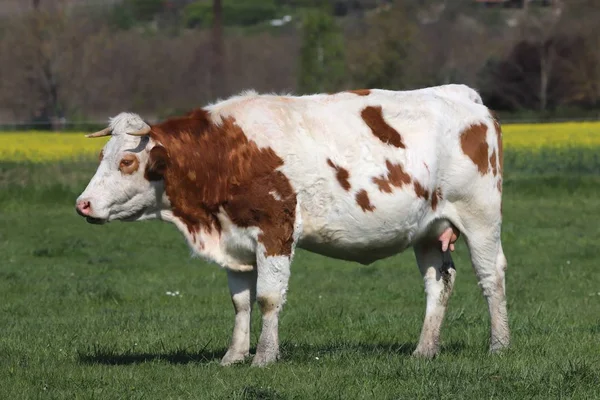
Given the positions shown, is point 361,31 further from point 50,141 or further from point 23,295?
point 23,295

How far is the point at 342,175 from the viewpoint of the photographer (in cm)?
883

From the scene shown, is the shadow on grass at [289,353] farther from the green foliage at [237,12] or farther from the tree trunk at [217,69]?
the green foliage at [237,12]

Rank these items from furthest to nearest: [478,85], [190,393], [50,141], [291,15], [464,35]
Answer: [291,15] < [464,35] < [478,85] < [50,141] < [190,393]

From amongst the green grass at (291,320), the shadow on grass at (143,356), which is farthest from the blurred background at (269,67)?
the shadow on grass at (143,356)

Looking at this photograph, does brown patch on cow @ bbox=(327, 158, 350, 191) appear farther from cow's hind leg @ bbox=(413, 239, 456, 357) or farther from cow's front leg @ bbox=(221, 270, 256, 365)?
cow's hind leg @ bbox=(413, 239, 456, 357)

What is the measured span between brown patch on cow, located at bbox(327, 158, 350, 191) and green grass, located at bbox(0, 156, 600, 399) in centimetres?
126

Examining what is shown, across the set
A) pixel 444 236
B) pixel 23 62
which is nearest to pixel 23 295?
pixel 444 236

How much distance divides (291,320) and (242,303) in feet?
8.53

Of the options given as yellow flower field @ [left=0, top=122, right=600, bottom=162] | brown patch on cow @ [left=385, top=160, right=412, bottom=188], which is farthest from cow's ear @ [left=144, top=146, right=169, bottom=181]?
yellow flower field @ [left=0, top=122, right=600, bottom=162]

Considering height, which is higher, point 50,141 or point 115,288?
point 115,288

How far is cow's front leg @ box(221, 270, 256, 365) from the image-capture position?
910cm

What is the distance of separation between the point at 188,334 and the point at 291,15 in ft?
541

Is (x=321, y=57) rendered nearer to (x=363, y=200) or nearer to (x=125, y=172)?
(x=363, y=200)

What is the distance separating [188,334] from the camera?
10773 mm
